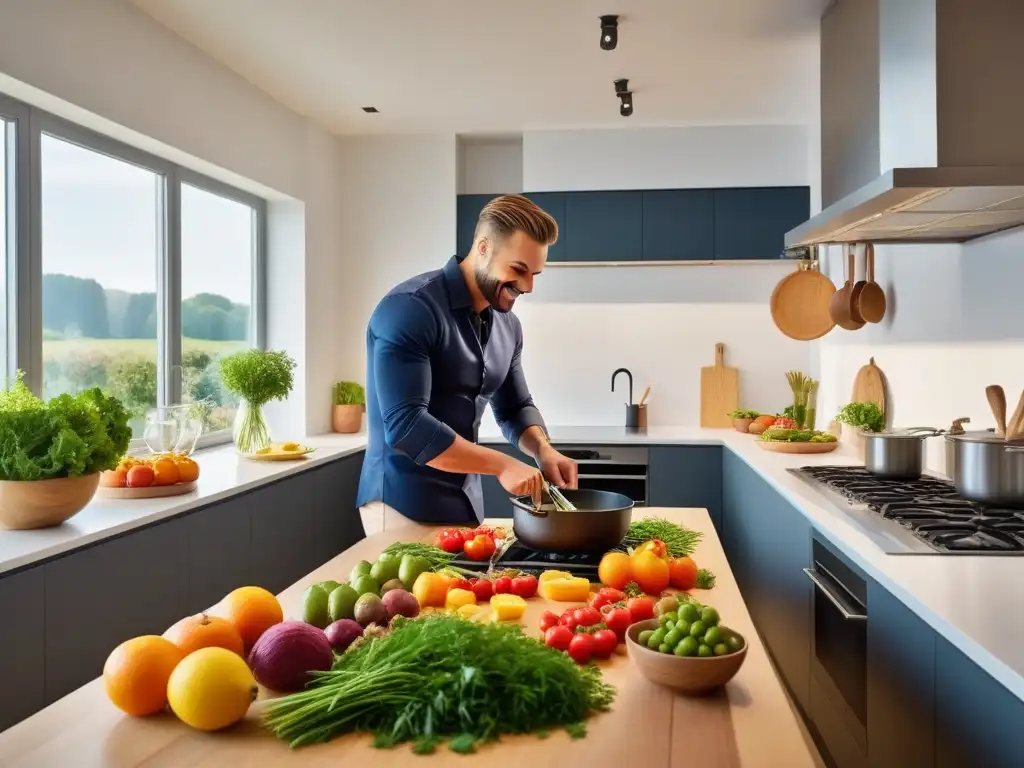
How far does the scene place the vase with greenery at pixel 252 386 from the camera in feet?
13.1

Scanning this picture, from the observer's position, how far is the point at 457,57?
4.00 m

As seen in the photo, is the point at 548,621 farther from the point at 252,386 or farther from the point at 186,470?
the point at 252,386

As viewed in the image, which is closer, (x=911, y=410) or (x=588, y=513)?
(x=588, y=513)

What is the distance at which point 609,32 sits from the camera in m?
3.52

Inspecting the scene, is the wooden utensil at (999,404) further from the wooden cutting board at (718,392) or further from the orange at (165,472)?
the wooden cutting board at (718,392)

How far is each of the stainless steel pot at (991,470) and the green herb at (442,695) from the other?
146cm

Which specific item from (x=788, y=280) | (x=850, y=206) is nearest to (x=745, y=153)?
(x=788, y=280)

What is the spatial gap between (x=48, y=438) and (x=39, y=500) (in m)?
0.16

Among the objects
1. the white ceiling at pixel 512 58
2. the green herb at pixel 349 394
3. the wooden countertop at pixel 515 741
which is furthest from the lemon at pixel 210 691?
the green herb at pixel 349 394

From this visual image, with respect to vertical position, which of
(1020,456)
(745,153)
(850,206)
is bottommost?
(1020,456)

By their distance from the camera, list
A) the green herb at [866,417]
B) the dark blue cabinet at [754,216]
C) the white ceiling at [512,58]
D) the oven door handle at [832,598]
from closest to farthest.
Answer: the oven door handle at [832,598] < the white ceiling at [512,58] < the green herb at [866,417] < the dark blue cabinet at [754,216]

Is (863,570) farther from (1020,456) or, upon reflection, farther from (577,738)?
(577,738)

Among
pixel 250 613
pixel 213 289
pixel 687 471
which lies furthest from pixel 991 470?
pixel 213 289

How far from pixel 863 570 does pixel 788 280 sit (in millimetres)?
2993
